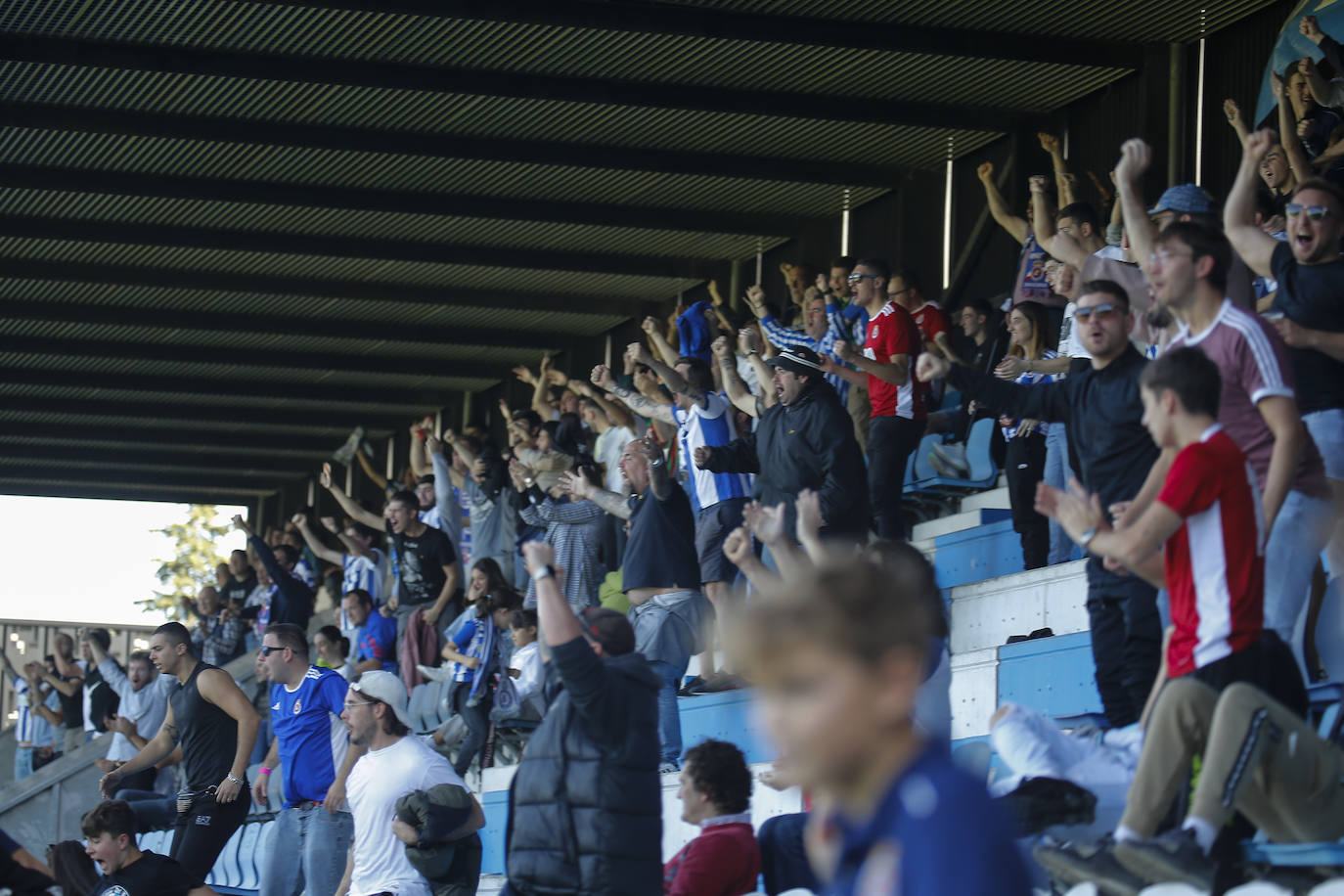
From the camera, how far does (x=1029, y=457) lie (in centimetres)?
897

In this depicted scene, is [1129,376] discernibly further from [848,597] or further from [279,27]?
[279,27]

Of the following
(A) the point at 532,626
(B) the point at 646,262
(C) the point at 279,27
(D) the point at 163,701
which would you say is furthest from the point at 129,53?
(B) the point at 646,262

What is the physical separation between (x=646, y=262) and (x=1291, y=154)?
950cm

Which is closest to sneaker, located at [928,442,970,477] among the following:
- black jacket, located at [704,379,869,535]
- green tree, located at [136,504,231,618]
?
black jacket, located at [704,379,869,535]

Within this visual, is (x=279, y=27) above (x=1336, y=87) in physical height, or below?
above

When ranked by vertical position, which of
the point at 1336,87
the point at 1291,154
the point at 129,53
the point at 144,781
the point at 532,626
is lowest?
the point at 144,781

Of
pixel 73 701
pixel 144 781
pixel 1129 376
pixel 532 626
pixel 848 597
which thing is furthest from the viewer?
pixel 73 701

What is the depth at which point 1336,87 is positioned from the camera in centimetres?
1002

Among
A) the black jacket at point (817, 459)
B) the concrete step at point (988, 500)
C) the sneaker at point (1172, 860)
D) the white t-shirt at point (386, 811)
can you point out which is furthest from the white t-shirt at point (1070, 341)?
the sneaker at point (1172, 860)

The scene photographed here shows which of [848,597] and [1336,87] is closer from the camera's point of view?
[848,597]

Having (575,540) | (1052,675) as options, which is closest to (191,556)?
(575,540)

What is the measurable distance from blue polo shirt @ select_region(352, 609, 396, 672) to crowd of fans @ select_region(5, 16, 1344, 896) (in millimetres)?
34

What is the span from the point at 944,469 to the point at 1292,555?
624 centimetres

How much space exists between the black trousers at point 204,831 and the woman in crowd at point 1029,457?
4527mm
